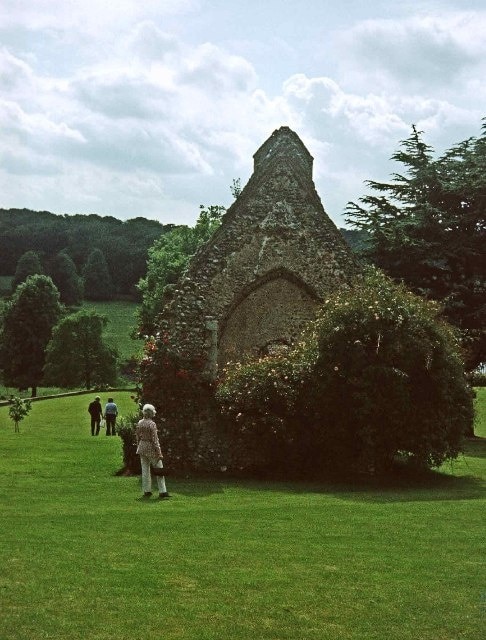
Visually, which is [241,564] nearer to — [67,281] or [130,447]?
[130,447]

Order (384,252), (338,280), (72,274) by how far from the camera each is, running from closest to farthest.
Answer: (338,280) < (384,252) < (72,274)

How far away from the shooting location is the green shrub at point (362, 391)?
21312 millimetres

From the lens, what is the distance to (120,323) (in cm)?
13088

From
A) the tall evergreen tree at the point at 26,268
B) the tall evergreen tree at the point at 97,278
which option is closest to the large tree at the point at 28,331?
the tall evergreen tree at the point at 26,268

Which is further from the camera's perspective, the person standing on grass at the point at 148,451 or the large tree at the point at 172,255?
the large tree at the point at 172,255

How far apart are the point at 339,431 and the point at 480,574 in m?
11.3

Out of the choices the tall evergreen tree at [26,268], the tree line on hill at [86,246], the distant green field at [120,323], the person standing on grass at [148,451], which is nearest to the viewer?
the person standing on grass at [148,451]

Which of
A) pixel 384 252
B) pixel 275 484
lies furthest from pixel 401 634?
pixel 384 252

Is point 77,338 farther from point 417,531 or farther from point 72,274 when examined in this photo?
point 417,531

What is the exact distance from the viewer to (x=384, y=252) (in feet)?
133

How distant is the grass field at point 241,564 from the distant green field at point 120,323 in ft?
303

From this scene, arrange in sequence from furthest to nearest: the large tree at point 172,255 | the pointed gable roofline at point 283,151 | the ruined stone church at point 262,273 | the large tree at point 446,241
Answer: the large tree at point 172,255, the large tree at point 446,241, the pointed gable roofline at point 283,151, the ruined stone church at point 262,273

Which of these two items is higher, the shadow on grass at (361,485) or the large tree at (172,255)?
the large tree at (172,255)

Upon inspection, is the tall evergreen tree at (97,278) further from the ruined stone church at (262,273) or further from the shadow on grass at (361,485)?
the shadow on grass at (361,485)
